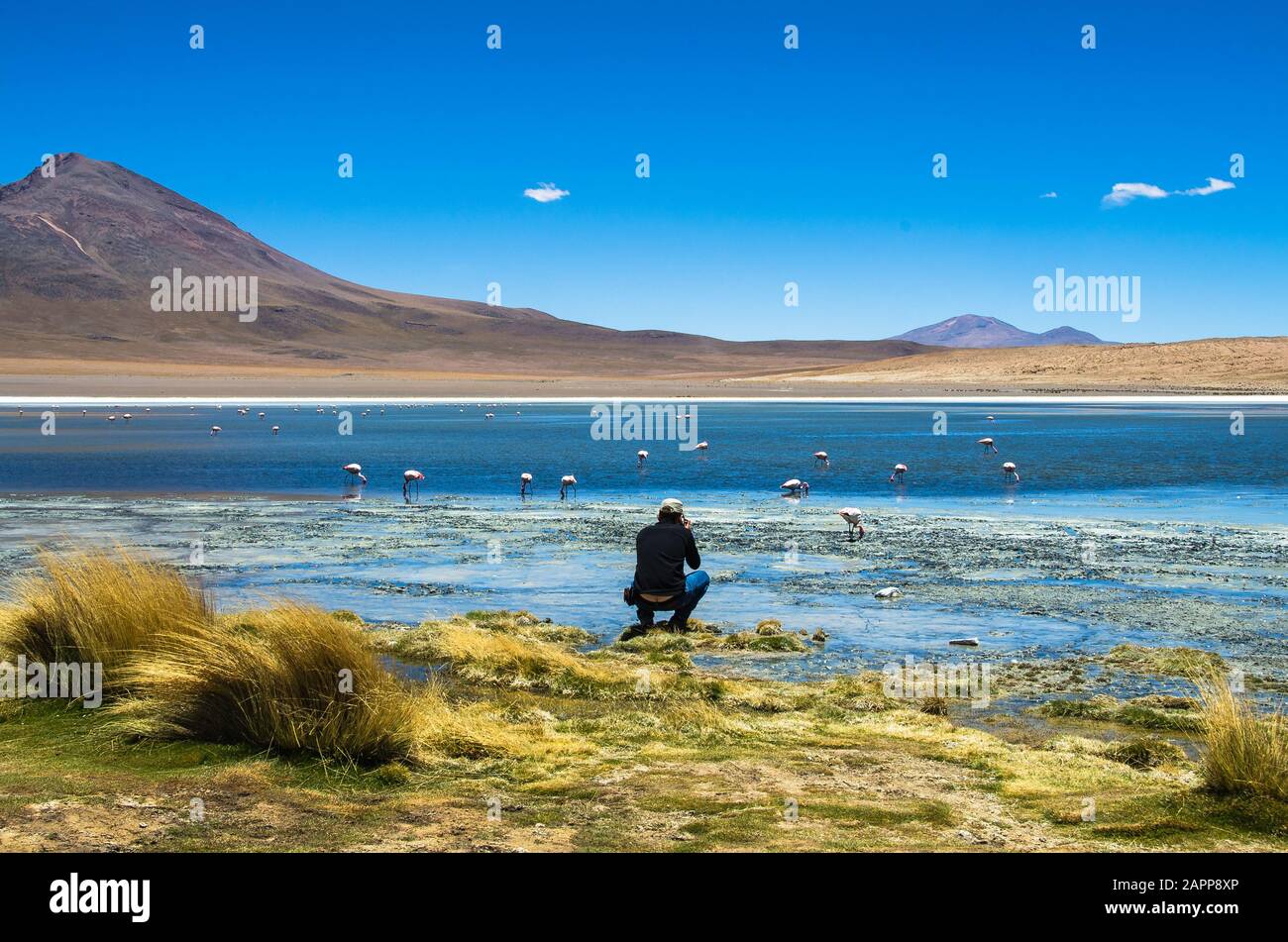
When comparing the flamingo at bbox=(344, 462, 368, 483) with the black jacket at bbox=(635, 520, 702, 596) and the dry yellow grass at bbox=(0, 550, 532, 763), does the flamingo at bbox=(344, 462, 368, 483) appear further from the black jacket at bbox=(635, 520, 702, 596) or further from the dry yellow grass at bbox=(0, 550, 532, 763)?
the dry yellow grass at bbox=(0, 550, 532, 763)

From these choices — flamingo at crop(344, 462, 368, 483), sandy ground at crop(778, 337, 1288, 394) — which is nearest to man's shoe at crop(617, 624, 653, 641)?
flamingo at crop(344, 462, 368, 483)

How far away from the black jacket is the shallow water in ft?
2.64

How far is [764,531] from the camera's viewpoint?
19.7 m

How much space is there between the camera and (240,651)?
7.41 m

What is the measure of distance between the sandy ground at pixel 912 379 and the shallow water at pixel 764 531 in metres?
56.4

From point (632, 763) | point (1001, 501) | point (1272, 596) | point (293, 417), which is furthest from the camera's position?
point (293, 417)

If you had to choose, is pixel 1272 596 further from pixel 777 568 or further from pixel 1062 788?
pixel 1062 788

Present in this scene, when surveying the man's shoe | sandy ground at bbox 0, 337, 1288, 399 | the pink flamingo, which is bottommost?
the man's shoe

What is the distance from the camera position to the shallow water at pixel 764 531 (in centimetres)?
1242

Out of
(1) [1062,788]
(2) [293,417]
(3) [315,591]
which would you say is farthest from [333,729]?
(2) [293,417]

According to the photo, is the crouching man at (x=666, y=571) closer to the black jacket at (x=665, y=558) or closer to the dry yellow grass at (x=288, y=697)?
the black jacket at (x=665, y=558)

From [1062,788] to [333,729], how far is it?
4.02 metres

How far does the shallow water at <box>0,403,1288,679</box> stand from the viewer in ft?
40.8
